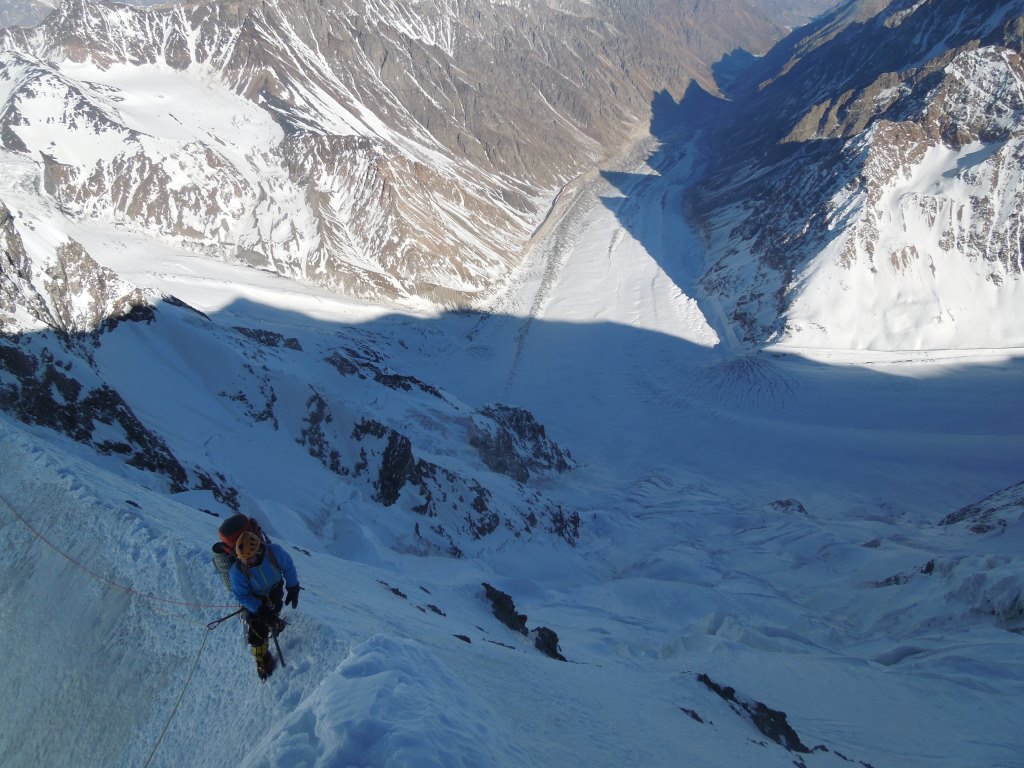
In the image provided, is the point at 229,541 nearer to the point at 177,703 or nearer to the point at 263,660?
the point at 263,660

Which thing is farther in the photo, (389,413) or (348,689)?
(389,413)

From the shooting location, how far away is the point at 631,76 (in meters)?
193

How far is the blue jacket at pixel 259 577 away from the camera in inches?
284

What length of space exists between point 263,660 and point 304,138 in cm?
8492

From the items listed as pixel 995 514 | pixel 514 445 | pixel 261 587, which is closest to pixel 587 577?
pixel 514 445

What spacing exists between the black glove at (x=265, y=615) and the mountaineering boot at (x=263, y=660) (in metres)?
0.20

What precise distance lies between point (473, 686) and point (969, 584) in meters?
25.0

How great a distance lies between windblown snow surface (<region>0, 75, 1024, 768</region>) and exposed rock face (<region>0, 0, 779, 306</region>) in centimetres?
626

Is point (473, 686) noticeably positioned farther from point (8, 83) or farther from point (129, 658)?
point (8, 83)

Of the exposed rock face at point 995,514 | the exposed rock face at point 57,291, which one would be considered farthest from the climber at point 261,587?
the exposed rock face at point 995,514

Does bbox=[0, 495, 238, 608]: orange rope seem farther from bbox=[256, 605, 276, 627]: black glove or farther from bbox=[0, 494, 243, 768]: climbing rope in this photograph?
bbox=[256, 605, 276, 627]: black glove

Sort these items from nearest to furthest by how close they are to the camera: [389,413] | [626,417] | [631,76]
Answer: [389,413], [626,417], [631,76]

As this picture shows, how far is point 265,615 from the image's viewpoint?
7.41m

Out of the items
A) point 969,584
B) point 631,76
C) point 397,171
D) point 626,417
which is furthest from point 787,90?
point 969,584
